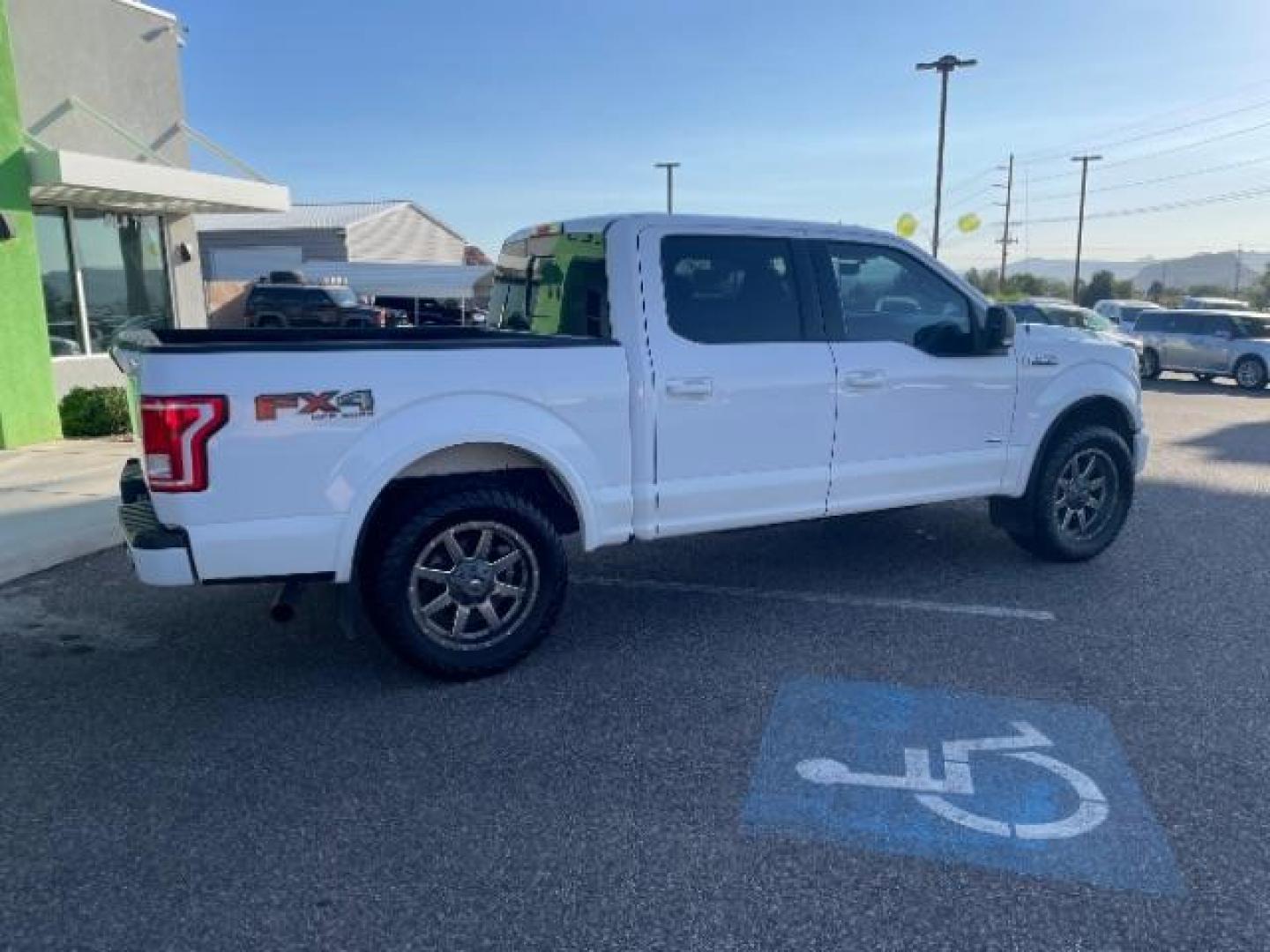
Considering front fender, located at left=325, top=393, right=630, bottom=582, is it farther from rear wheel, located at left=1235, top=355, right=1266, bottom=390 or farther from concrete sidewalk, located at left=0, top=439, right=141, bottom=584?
rear wheel, located at left=1235, top=355, right=1266, bottom=390

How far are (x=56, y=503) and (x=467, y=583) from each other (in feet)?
15.8

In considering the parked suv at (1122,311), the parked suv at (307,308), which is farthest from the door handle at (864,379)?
the parked suv at (307,308)

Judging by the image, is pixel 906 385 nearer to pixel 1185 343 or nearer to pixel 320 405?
pixel 320 405

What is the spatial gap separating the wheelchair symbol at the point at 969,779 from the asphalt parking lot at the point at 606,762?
121 millimetres

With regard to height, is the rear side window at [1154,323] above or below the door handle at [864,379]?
below

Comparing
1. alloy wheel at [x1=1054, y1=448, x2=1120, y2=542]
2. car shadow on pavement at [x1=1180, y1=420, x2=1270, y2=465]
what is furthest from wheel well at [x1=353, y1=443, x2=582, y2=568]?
car shadow on pavement at [x1=1180, y1=420, x2=1270, y2=465]

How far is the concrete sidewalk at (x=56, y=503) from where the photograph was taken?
6184mm

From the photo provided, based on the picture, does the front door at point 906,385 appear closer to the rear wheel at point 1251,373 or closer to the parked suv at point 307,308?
the rear wheel at point 1251,373

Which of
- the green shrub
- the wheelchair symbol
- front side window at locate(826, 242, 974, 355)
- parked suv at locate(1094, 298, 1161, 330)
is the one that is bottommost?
the wheelchair symbol

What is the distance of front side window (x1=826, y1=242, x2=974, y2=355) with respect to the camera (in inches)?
202

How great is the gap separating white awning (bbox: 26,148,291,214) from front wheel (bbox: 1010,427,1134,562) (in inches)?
374

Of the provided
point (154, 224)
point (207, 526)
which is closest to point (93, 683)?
point (207, 526)

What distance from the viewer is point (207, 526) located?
12.1 ft

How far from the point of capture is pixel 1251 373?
66.7 ft
